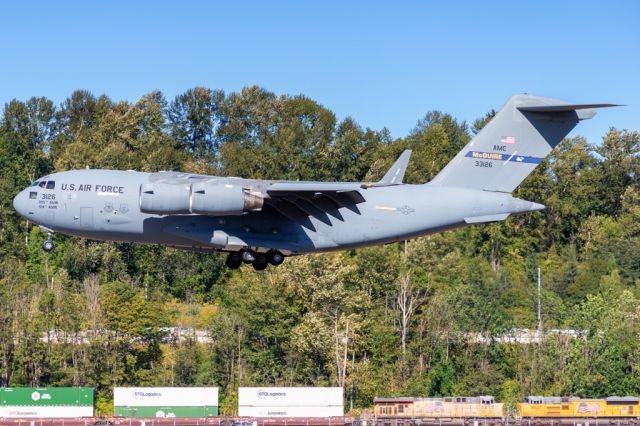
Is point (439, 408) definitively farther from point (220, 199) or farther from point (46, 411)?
point (220, 199)

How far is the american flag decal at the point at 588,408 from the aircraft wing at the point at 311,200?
99.8 ft

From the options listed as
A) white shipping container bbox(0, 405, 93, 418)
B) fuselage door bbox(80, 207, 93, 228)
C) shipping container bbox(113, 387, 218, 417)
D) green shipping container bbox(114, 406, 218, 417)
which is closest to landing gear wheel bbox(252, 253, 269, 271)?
fuselage door bbox(80, 207, 93, 228)

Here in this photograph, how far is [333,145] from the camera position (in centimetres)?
9494

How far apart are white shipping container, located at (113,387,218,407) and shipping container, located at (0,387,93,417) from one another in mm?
1534

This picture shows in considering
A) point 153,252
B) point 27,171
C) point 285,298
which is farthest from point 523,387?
point 27,171

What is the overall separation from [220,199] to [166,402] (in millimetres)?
28938

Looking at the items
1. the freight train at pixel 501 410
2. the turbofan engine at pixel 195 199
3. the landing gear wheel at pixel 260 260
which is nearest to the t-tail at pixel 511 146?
the landing gear wheel at pixel 260 260

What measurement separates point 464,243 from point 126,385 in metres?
28.9

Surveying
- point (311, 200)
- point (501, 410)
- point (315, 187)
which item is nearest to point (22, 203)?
point (311, 200)

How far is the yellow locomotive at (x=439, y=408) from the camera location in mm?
63438

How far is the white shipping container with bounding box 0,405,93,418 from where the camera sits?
62688 millimetres

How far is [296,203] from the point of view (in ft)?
123

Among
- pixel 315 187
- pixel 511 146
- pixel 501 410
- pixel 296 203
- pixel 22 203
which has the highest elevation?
pixel 511 146

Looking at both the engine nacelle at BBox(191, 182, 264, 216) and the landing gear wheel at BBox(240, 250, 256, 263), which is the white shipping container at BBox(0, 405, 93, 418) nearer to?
the landing gear wheel at BBox(240, 250, 256, 263)
